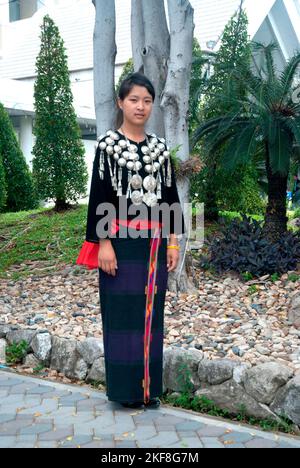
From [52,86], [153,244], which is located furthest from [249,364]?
[52,86]

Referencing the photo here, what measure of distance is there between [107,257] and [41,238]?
532 cm

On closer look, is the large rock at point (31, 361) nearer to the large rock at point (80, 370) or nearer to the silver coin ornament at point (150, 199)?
the large rock at point (80, 370)

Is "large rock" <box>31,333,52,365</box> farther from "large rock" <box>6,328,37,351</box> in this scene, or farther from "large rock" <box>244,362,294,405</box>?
"large rock" <box>244,362,294,405</box>

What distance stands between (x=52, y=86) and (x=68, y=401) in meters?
7.98

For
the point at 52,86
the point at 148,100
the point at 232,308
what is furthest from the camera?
the point at 52,86

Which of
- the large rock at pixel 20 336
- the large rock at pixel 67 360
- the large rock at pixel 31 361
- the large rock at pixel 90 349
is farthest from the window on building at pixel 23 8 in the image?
the large rock at pixel 90 349

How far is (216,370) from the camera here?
4090 mm

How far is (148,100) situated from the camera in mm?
3791

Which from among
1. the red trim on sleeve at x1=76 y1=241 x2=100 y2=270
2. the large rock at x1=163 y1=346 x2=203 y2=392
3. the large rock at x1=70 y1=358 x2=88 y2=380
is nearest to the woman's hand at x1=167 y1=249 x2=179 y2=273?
the red trim on sleeve at x1=76 y1=241 x2=100 y2=270

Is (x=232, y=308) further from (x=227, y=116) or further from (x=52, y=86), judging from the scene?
(x=52, y=86)

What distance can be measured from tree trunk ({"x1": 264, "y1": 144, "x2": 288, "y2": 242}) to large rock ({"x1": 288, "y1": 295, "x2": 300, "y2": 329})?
1.96m

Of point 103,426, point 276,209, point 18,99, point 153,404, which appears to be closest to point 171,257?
point 153,404

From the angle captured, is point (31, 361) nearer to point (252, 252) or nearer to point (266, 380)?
point (266, 380)

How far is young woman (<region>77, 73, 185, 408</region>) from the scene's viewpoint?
3760mm
